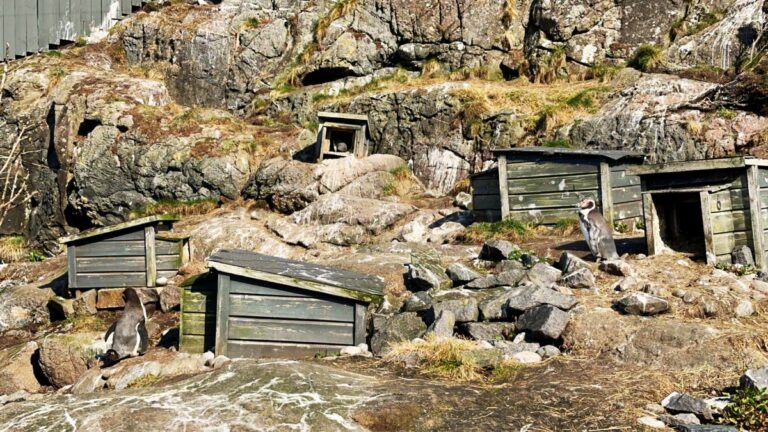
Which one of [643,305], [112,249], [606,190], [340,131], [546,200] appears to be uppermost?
[340,131]

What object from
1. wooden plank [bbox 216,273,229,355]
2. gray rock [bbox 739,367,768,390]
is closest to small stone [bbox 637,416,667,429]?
gray rock [bbox 739,367,768,390]

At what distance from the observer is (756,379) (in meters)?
5.83

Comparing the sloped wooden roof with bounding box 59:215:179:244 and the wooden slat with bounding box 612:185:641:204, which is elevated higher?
the wooden slat with bounding box 612:185:641:204

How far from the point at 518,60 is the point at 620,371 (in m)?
16.2

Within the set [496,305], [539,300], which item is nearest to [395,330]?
[496,305]

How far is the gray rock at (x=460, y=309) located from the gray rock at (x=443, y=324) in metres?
0.10

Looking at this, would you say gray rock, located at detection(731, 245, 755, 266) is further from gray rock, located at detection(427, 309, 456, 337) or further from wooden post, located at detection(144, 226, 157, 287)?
wooden post, located at detection(144, 226, 157, 287)

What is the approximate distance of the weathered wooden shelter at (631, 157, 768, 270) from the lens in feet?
30.6

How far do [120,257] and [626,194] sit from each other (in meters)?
9.79

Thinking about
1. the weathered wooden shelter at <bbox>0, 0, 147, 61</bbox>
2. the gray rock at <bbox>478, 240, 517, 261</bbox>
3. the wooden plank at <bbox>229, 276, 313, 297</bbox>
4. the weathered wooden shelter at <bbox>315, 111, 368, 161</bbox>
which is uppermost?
the weathered wooden shelter at <bbox>0, 0, 147, 61</bbox>

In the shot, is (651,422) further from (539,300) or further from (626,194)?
(626,194)

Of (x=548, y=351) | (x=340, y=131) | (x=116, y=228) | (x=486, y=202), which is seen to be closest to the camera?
(x=548, y=351)

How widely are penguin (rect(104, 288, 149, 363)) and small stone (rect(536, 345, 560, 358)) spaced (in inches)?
223

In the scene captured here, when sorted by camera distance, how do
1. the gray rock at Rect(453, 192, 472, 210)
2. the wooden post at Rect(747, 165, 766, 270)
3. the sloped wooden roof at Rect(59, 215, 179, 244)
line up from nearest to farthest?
the wooden post at Rect(747, 165, 766, 270) < the sloped wooden roof at Rect(59, 215, 179, 244) < the gray rock at Rect(453, 192, 472, 210)
